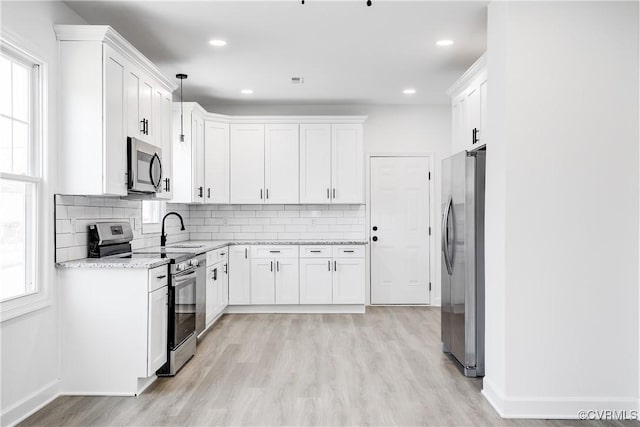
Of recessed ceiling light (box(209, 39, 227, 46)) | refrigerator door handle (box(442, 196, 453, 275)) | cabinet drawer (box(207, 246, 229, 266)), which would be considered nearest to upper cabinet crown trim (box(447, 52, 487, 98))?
refrigerator door handle (box(442, 196, 453, 275))

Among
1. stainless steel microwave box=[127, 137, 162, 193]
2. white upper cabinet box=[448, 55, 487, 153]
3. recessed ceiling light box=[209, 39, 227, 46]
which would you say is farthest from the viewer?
recessed ceiling light box=[209, 39, 227, 46]

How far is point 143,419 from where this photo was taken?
9.39 ft

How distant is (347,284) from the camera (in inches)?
232

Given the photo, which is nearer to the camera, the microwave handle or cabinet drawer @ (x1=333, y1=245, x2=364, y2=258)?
the microwave handle

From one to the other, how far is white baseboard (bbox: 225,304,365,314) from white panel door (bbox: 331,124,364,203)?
134 centimetres

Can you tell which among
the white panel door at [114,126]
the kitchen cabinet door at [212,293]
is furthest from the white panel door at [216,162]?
the white panel door at [114,126]

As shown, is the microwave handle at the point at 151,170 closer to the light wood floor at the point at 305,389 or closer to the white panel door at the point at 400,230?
the light wood floor at the point at 305,389

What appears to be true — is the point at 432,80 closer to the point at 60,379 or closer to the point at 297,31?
the point at 297,31

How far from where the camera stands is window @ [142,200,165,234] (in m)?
4.93

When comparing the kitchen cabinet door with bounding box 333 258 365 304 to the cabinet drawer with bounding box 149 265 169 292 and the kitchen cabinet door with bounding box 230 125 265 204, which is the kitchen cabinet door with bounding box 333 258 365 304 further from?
the cabinet drawer with bounding box 149 265 169 292

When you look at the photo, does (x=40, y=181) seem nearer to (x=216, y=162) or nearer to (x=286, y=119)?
(x=216, y=162)

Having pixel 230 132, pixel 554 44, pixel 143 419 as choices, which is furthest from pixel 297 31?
pixel 143 419

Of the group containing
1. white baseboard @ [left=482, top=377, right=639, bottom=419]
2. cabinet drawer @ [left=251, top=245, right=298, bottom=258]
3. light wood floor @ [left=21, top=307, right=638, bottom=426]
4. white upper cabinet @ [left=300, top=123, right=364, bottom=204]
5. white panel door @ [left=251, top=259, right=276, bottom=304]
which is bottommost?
light wood floor @ [left=21, top=307, right=638, bottom=426]

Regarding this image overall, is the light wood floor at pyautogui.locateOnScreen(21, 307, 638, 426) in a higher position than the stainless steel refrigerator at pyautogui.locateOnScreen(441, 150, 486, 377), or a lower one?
lower
